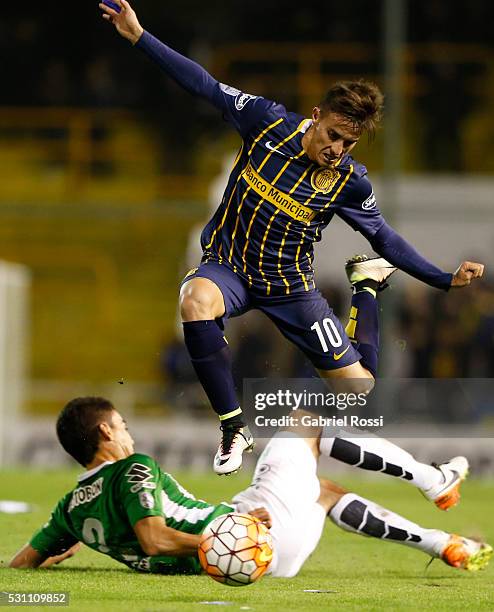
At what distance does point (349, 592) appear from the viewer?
21.2 ft

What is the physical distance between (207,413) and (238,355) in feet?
20.1

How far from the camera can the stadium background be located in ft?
58.9

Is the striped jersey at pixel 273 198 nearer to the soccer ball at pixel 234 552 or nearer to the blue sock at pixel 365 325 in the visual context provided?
the blue sock at pixel 365 325

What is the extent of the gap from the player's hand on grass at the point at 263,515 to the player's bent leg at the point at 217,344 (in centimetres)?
28

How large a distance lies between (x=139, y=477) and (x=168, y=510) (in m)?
0.27

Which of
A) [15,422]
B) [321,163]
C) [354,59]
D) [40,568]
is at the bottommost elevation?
[15,422]

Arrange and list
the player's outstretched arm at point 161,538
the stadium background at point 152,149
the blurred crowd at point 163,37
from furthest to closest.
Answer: the blurred crowd at point 163,37, the stadium background at point 152,149, the player's outstretched arm at point 161,538

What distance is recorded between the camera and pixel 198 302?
21.6 ft

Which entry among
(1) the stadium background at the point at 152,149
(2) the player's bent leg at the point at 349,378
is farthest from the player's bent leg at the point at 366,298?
(1) the stadium background at the point at 152,149

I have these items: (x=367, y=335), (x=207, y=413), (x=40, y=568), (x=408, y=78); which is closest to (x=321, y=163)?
(x=367, y=335)

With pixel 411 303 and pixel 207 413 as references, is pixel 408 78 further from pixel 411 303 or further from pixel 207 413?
pixel 207 413

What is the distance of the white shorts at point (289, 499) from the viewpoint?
6867 millimetres

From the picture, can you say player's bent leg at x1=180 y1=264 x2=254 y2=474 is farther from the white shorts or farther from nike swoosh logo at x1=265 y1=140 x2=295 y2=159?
nike swoosh logo at x1=265 y1=140 x2=295 y2=159

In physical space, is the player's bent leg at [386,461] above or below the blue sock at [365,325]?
below
